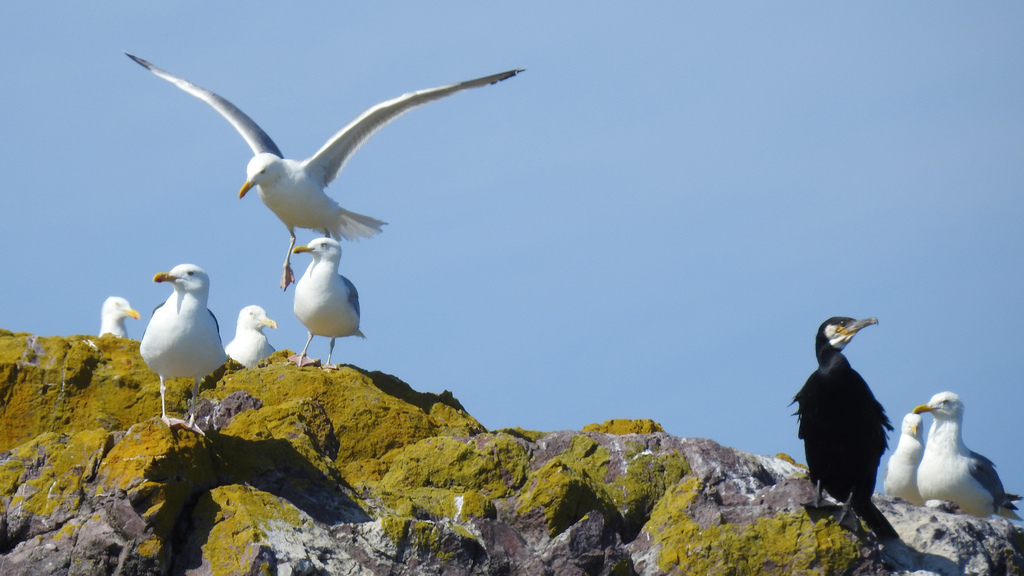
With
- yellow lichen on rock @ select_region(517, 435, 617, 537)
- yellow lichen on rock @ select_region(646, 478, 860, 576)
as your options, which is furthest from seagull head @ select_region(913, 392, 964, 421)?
yellow lichen on rock @ select_region(646, 478, 860, 576)


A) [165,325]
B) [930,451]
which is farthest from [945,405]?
[165,325]

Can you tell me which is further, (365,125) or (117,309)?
(117,309)

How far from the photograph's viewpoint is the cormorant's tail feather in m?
7.68

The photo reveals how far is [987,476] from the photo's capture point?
11.7 m

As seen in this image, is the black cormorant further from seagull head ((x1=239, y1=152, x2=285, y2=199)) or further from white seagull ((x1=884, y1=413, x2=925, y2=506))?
seagull head ((x1=239, y1=152, x2=285, y2=199))

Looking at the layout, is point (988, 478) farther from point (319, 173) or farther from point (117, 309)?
point (117, 309)

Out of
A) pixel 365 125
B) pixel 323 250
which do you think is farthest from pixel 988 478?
pixel 365 125

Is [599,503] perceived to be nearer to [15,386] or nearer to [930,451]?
[15,386]

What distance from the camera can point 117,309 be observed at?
18.9 metres

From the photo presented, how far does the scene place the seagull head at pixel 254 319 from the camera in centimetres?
1513

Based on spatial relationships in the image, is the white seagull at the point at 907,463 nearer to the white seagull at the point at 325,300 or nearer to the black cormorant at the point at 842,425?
the black cormorant at the point at 842,425

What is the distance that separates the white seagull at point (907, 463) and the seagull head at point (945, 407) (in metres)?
0.34

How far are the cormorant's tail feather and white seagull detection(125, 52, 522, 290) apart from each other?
7.97m

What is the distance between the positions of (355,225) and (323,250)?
11.5 feet
